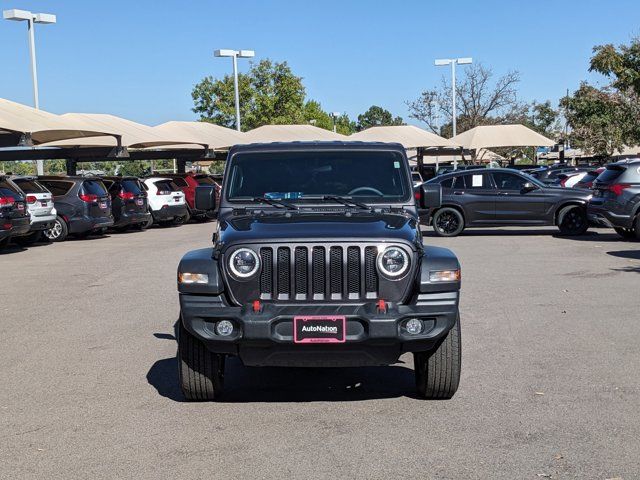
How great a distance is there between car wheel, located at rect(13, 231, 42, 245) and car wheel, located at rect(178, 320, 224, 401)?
16.0 metres

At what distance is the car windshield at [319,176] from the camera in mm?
7406

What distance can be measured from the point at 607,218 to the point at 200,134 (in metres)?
24.2

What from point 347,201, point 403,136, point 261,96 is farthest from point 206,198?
point 261,96

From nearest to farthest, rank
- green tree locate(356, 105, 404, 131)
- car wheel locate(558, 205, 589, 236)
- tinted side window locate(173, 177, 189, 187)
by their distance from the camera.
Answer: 1. car wheel locate(558, 205, 589, 236)
2. tinted side window locate(173, 177, 189, 187)
3. green tree locate(356, 105, 404, 131)

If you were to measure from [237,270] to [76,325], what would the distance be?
462 cm

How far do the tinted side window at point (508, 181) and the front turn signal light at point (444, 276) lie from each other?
16.6 m

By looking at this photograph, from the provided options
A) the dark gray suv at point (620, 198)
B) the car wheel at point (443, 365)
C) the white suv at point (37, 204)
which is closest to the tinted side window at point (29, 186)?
the white suv at point (37, 204)

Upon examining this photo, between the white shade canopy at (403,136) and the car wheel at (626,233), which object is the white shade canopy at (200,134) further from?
the car wheel at (626,233)

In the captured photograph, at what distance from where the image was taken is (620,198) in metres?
19.0

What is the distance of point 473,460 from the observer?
5.13 m

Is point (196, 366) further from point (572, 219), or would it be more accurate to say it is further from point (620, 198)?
point (572, 219)

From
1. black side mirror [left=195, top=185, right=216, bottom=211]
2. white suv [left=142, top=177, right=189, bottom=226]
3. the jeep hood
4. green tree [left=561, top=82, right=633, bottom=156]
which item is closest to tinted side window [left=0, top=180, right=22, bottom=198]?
white suv [left=142, top=177, right=189, bottom=226]

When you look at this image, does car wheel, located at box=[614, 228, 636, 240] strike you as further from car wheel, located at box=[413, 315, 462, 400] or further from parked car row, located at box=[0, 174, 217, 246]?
car wheel, located at box=[413, 315, 462, 400]

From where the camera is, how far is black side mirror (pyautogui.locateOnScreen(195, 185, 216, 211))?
308 inches
